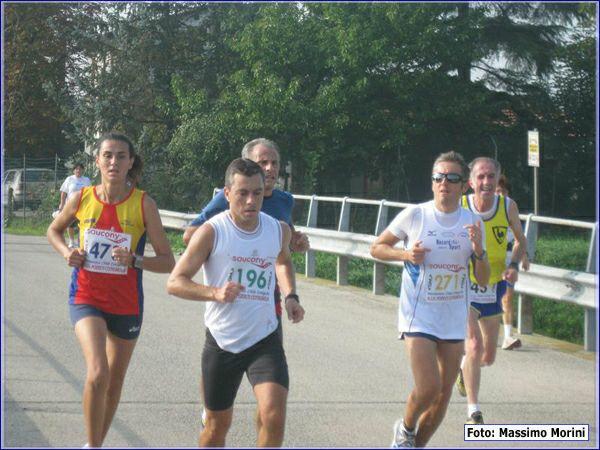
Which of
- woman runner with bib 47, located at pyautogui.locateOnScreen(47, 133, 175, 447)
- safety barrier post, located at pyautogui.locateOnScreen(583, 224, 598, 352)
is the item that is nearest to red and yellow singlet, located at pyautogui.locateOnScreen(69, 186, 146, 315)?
woman runner with bib 47, located at pyautogui.locateOnScreen(47, 133, 175, 447)

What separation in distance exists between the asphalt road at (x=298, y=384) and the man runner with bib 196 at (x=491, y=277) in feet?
1.18

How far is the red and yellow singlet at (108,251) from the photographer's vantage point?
6082 millimetres

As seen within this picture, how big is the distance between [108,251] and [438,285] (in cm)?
192

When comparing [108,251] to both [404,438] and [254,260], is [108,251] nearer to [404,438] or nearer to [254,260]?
[254,260]

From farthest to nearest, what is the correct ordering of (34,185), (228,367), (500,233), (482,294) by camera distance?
1. (34,185)
2. (500,233)
3. (482,294)
4. (228,367)

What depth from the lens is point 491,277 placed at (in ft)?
27.1

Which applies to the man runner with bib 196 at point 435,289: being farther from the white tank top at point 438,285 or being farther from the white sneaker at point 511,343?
the white sneaker at point 511,343

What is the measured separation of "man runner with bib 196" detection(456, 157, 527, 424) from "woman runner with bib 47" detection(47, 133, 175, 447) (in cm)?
255

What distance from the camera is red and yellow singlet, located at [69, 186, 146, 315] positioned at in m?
6.08

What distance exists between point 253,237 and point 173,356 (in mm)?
4358

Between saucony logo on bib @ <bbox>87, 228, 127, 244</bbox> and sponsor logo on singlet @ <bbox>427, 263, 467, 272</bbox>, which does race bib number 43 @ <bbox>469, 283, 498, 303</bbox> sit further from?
saucony logo on bib @ <bbox>87, 228, 127, 244</bbox>

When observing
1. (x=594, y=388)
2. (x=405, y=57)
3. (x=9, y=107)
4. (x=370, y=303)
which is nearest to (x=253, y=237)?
(x=594, y=388)

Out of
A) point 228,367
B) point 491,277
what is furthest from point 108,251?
point 491,277
